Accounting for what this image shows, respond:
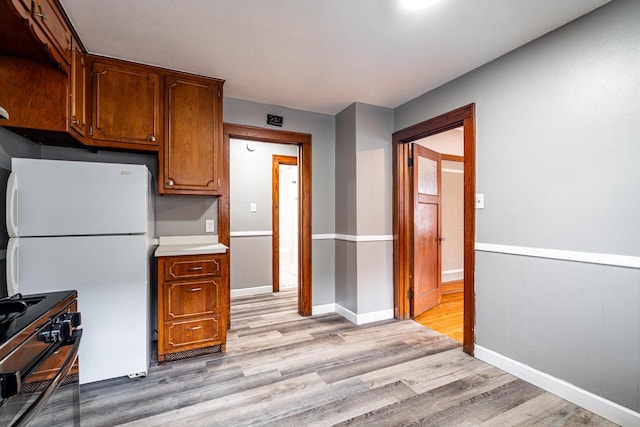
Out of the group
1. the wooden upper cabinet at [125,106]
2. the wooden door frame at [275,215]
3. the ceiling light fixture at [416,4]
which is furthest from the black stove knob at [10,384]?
the wooden door frame at [275,215]

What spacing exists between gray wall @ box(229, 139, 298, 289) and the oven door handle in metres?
3.04

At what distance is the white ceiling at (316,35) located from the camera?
1714mm

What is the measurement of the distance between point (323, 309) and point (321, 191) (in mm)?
1405

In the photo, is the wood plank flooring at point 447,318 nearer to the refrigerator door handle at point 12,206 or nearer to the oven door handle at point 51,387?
the oven door handle at point 51,387

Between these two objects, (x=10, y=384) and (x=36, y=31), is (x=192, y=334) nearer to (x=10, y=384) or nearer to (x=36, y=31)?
(x=10, y=384)

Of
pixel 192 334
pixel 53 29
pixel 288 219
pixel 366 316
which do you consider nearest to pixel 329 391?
pixel 192 334

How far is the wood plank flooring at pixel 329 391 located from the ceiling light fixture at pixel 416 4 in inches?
93.5

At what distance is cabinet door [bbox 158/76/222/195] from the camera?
246cm

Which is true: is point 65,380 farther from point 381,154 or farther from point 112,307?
point 381,154

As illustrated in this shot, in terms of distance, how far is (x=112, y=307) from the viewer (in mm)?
1983

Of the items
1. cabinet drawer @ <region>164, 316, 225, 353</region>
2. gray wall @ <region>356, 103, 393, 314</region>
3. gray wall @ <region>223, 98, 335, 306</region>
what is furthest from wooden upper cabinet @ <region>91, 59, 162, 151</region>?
gray wall @ <region>356, 103, 393, 314</region>

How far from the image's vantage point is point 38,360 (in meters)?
0.89

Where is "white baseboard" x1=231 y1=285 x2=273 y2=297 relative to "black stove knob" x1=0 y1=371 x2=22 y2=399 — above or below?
below

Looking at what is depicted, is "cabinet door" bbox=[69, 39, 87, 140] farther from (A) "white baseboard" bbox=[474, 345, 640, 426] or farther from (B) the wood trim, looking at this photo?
(B) the wood trim
